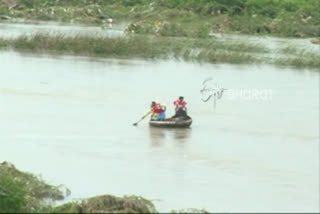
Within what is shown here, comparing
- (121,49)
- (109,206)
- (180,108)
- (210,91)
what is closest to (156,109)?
(180,108)

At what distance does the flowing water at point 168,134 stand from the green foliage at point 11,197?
6.69 feet

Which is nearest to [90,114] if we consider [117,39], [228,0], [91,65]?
[91,65]

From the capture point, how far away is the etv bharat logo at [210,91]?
2372 cm

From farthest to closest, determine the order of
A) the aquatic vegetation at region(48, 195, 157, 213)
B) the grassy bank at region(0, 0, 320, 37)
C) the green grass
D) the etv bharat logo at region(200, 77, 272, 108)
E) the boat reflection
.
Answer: the grassy bank at region(0, 0, 320, 37) → the green grass → the etv bharat logo at region(200, 77, 272, 108) → the boat reflection → the aquatic vegetation at region(48, 195, 157, 213)

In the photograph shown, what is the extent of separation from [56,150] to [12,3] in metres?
36.3

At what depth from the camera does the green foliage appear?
10578mm

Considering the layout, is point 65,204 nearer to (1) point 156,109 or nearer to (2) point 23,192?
(2) point 23,192

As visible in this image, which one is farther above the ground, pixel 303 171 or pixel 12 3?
pixel 12 3

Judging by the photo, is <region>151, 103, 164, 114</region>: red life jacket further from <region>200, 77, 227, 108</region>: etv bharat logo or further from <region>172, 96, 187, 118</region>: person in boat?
<region>200, 77, 227, 108</region>: etv bharat logo

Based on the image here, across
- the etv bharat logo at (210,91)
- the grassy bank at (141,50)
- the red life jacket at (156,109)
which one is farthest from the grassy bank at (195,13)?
the red life jacket at (156,109)

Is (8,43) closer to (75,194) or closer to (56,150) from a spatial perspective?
(56,150)

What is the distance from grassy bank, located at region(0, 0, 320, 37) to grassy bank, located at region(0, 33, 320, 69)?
36.7ft

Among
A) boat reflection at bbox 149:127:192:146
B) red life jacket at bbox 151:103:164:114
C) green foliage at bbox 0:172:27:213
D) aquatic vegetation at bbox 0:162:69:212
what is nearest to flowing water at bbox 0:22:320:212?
boat reflection at bbox 149:127:192:146

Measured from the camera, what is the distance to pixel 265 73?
2875cm
